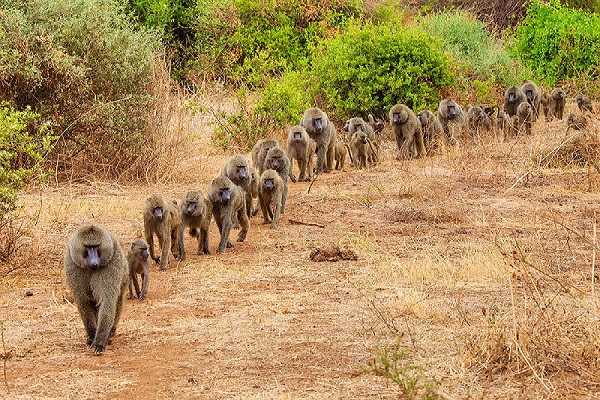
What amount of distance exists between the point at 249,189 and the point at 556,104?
36.0ft

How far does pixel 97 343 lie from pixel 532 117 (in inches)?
548

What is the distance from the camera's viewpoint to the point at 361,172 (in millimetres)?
15727

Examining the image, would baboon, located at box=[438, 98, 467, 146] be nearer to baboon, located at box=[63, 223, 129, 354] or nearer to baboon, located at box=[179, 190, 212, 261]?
baboon, located at box=[179, 190, 212, 261]

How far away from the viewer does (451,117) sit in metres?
17.5

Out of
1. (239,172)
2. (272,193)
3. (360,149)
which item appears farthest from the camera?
(360,149)

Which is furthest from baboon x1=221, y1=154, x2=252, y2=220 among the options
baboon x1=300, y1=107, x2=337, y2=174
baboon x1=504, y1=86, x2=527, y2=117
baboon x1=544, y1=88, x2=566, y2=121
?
baboon x1=544, y1=88, x2=566, y2=121

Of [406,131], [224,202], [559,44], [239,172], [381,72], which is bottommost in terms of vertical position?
[224,202]

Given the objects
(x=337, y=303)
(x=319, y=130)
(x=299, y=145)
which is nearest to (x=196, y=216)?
(x=337, y=303)

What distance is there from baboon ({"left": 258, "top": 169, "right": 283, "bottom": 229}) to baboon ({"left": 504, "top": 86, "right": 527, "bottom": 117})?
9.29 metres

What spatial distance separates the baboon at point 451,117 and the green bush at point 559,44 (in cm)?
519

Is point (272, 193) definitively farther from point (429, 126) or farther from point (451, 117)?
point (451, 117)

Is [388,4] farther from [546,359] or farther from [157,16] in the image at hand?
[546,359]

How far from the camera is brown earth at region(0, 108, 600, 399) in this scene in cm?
574

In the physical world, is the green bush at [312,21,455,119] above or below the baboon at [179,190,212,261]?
above
